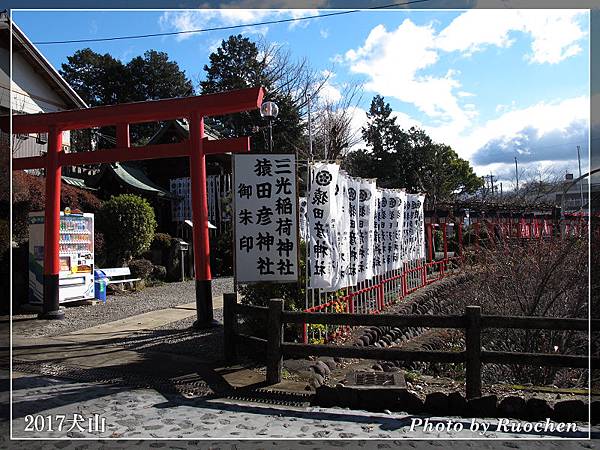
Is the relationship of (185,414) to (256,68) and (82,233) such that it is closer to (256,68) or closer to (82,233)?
(82,233)

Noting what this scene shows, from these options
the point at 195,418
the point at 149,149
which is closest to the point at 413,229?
the point at 149,149

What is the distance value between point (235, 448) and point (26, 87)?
1933 centimetres

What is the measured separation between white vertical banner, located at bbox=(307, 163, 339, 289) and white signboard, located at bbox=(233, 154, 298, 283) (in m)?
0.51

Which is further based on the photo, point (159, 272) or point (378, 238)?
point (159, 272)

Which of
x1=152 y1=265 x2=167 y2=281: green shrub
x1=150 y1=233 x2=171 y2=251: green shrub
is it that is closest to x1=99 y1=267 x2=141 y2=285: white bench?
x1=152 y1=265 x2=167 y2=281: green shrub

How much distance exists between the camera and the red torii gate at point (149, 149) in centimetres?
941

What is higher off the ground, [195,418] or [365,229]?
[365,229]

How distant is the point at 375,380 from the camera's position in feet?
20.9

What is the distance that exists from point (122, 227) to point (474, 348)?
13503mm

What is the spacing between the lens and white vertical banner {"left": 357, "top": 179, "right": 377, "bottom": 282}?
10094 millimetres

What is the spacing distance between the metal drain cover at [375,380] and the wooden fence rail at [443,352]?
0.33 m

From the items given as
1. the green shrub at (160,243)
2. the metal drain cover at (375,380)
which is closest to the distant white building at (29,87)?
the green shrub at (160,243)

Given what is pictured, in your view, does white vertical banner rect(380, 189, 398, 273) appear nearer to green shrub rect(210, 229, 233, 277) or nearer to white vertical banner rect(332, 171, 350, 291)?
white vertical banner rect(332, 171, 350, 291)

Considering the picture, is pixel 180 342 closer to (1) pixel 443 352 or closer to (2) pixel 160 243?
(1) pixel 443 352
